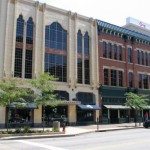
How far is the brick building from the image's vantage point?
44.8 m

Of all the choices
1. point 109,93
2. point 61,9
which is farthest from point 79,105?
point 61,9

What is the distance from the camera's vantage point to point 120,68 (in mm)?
48000

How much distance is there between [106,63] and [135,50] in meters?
8.13

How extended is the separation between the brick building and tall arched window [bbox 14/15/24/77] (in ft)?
42.4

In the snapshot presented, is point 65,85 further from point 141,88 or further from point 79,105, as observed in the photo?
point 141,88

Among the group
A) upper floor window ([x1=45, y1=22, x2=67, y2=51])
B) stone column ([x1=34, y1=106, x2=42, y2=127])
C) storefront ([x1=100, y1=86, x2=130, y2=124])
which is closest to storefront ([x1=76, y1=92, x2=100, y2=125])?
storefront ([x1=100, y1=86, x2=130, y2=124])

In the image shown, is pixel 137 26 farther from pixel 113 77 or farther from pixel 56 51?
pixel 56 51

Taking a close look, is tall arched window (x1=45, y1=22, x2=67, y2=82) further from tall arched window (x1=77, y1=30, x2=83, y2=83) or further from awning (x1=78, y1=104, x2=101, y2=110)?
awning (x1=78, y1=104, x2=101, y2=110)

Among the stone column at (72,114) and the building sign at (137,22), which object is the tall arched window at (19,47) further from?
the building sign at (137,22)

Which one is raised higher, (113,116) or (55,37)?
(55,37)

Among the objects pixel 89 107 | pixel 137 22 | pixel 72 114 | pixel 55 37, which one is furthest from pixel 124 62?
pixel 137 22

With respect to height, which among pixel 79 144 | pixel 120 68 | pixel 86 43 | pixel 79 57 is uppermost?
pixel 86 43

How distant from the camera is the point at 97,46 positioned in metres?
44.6

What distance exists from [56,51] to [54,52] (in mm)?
387
